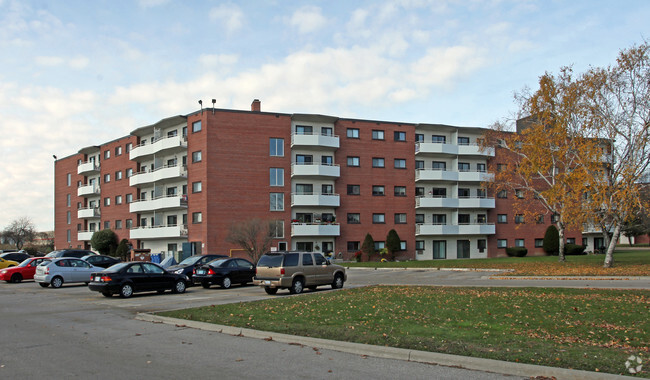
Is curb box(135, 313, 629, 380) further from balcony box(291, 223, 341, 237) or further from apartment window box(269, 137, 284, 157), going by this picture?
apartment window box(269, 137, 284, 157)

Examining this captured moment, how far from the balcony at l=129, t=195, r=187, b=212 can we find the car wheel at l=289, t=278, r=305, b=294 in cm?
3481

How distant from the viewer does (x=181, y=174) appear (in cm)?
5388

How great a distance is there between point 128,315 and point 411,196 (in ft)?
153

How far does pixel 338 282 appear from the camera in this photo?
22.8 metres

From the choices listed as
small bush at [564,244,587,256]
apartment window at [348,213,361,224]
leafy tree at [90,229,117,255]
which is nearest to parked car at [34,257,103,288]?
apartment window at [348,213,361,224]

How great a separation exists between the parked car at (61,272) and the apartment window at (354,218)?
31.5m

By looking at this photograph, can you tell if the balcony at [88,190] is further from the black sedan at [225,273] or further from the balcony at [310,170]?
the black sedan at [225,273]

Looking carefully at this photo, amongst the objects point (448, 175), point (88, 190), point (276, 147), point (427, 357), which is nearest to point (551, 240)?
point (448, 175)

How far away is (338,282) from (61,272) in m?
14.8

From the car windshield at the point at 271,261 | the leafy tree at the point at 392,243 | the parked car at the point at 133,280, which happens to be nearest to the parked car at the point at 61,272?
the parked car at the point at 133,280

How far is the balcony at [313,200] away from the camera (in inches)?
2099

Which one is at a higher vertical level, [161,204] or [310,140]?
[310,140]

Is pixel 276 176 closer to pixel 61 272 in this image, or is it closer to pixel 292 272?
pixel 61 272

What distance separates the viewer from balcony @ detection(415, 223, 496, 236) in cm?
5841
